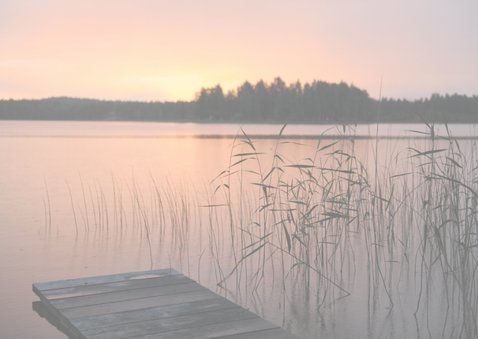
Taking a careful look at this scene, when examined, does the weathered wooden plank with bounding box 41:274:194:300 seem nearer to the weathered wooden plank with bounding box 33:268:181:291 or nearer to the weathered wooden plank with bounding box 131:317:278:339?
the weathered wooden plank with bounding box 33:268:181:291

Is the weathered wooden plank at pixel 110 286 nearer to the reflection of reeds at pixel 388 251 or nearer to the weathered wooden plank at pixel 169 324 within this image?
the reflection of reeds at pixel 388 251

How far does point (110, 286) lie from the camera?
3291 millimetres

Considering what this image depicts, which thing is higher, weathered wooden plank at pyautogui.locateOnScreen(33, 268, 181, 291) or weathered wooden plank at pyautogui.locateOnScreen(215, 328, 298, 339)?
weathered wooden plank at pyautogui.locateOnScreen(215, 328, 298, 339)

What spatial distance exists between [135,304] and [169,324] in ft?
1.27

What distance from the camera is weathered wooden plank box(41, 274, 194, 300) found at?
315cm

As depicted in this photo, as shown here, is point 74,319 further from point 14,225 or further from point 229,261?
point 14,225

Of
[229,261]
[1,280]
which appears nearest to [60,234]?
[1,280]

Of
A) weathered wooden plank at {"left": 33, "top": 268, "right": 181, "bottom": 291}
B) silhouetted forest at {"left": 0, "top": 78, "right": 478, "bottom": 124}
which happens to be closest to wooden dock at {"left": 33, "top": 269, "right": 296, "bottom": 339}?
weathered wooden plank at {"left": 33, "top": 268, "right": 181, "bottom": 291}

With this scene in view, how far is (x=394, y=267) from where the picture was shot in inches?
172

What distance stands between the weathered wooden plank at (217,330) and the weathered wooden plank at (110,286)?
799 millimetres

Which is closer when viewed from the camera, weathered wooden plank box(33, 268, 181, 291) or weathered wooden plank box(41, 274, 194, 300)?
weathered wooden plank box(41, 274, 194, 300)

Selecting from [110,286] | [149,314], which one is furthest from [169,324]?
[110,286]

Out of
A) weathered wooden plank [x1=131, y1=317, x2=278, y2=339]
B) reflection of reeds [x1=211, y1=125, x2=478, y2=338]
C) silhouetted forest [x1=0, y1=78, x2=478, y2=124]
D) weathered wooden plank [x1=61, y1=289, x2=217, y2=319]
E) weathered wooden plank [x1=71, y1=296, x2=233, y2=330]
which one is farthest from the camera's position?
silhouetted forest [x1=0, y1=78, x2=478, y2=124]

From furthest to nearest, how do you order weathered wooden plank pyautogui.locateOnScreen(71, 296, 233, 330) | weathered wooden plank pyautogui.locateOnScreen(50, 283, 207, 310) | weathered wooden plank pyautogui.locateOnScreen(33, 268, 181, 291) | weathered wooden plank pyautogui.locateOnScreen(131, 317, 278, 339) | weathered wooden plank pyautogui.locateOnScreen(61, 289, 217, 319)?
weathered wooden plank pyautogui.locateOnScreen(33, 268, 181, 291) < weathered wooden plank pyautogui.locateOnScreen(50, 283, 207, 310) < weathered wooden plank pyautogui.locateOnScreen(61, 289, 217, 319) < weathered wooden plank pyautogui.locateOnScreen(71, 296, 233, 330) < weathered wooden plank pyautogui.locateOnScreen(131, 317, 278, 339)
